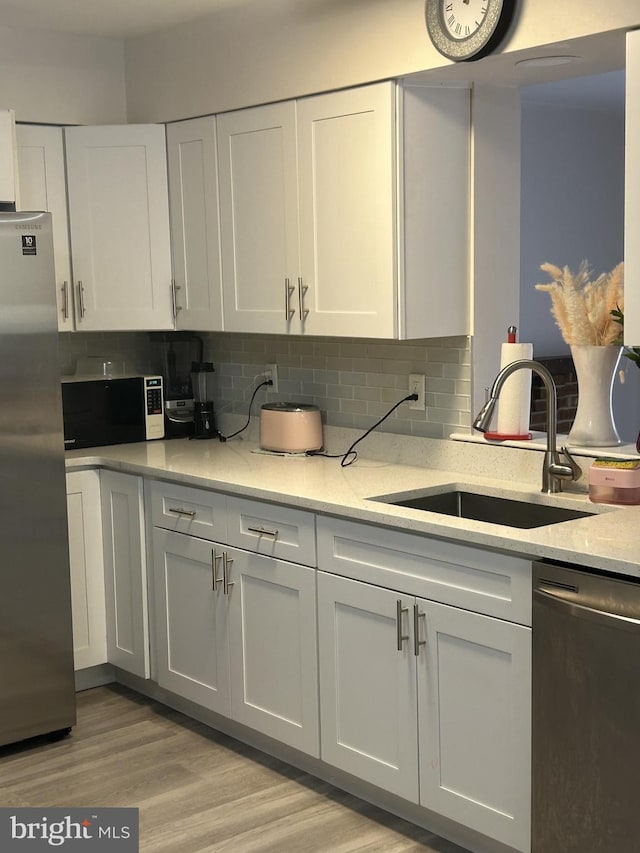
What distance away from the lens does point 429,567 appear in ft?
9.20

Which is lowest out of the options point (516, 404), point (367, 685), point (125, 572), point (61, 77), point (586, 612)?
point (367, 685)

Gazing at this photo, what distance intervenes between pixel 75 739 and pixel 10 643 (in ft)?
1.35

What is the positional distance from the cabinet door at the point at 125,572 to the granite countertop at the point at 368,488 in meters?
0.10

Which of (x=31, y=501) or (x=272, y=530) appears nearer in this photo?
(x=272, y=530)

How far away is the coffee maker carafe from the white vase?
1.70 meters

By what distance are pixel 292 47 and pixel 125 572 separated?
6.34ft

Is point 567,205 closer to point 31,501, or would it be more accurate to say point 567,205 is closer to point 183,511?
point 183,511

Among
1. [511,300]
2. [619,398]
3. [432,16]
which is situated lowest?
[619,398]

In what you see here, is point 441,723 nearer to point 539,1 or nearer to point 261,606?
point 261,606

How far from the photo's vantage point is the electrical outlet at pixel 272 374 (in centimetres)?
425

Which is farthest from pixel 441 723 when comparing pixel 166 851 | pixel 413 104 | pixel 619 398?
pixel 619 398

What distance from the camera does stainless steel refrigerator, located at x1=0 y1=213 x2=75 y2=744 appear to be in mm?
3443

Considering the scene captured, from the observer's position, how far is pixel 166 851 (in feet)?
9.48

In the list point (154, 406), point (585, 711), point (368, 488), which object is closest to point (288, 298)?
point (368, 488)
